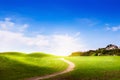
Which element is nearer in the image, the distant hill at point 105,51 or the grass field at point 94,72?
the grass field at point 94,72

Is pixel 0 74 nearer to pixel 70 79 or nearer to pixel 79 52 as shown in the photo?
pixel 70 79

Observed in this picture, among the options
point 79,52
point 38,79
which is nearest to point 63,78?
point 38,79

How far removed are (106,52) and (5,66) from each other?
63232 millimetres

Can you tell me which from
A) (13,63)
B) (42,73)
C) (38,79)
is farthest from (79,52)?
(38,79)

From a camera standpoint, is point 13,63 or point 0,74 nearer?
point 0,74

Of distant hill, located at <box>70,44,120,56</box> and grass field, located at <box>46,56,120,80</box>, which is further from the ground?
distant hill, located at <box>70,44,120,56</box>

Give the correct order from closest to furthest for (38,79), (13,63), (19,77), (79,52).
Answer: (38,79) → (19,77) → (13,63) → (79,52)

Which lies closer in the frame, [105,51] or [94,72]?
[94,72]

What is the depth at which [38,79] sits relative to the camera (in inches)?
1903

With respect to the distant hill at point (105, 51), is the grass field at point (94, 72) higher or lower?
lower

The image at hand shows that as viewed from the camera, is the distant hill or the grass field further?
the distant hill

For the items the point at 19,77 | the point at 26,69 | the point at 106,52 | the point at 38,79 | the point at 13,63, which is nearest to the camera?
the point at 38,79

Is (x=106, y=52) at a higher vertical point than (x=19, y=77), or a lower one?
higher

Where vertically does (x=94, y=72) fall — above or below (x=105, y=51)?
below
